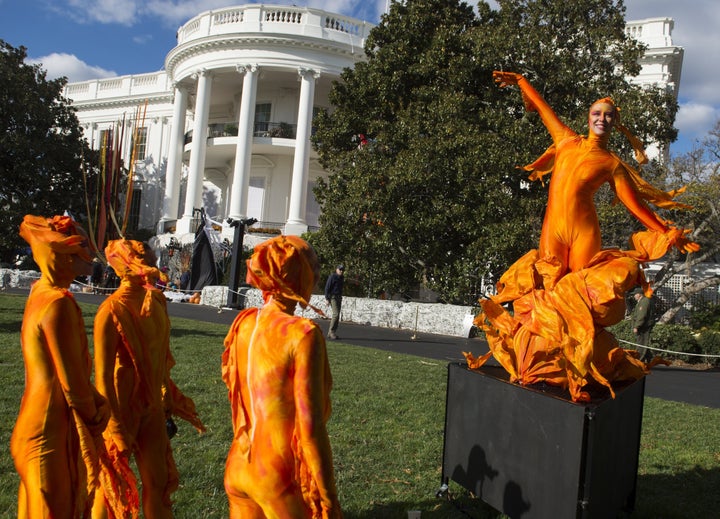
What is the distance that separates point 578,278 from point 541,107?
1514mm

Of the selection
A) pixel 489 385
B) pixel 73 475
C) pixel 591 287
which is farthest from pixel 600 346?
pixel 73 475

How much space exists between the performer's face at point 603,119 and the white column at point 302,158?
24076 millimetres

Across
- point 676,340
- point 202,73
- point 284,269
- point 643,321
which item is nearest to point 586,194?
point 284,269

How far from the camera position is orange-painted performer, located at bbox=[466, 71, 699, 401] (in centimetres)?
370

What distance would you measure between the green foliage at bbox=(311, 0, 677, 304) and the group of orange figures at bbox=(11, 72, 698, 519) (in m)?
9.88

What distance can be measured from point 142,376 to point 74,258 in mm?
778

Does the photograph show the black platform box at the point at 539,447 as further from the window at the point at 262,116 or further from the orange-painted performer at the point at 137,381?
the window at the point at 262,116

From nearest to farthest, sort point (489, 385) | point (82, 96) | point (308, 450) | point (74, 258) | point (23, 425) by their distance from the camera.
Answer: point (308, 450)
point (23, 425)
point (74, 258)
point (489, 385)
point (82, 96)

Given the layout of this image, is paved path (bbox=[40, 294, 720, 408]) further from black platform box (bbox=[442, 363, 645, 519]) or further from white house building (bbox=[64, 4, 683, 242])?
white house building (bbox=[64, 4, 683, 242])

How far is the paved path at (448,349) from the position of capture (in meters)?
9.56

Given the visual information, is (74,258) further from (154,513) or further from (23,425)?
(154,513)

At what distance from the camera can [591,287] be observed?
148 inches

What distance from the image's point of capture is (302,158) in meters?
28.6

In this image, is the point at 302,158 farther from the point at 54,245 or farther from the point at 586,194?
the point at 54,245
